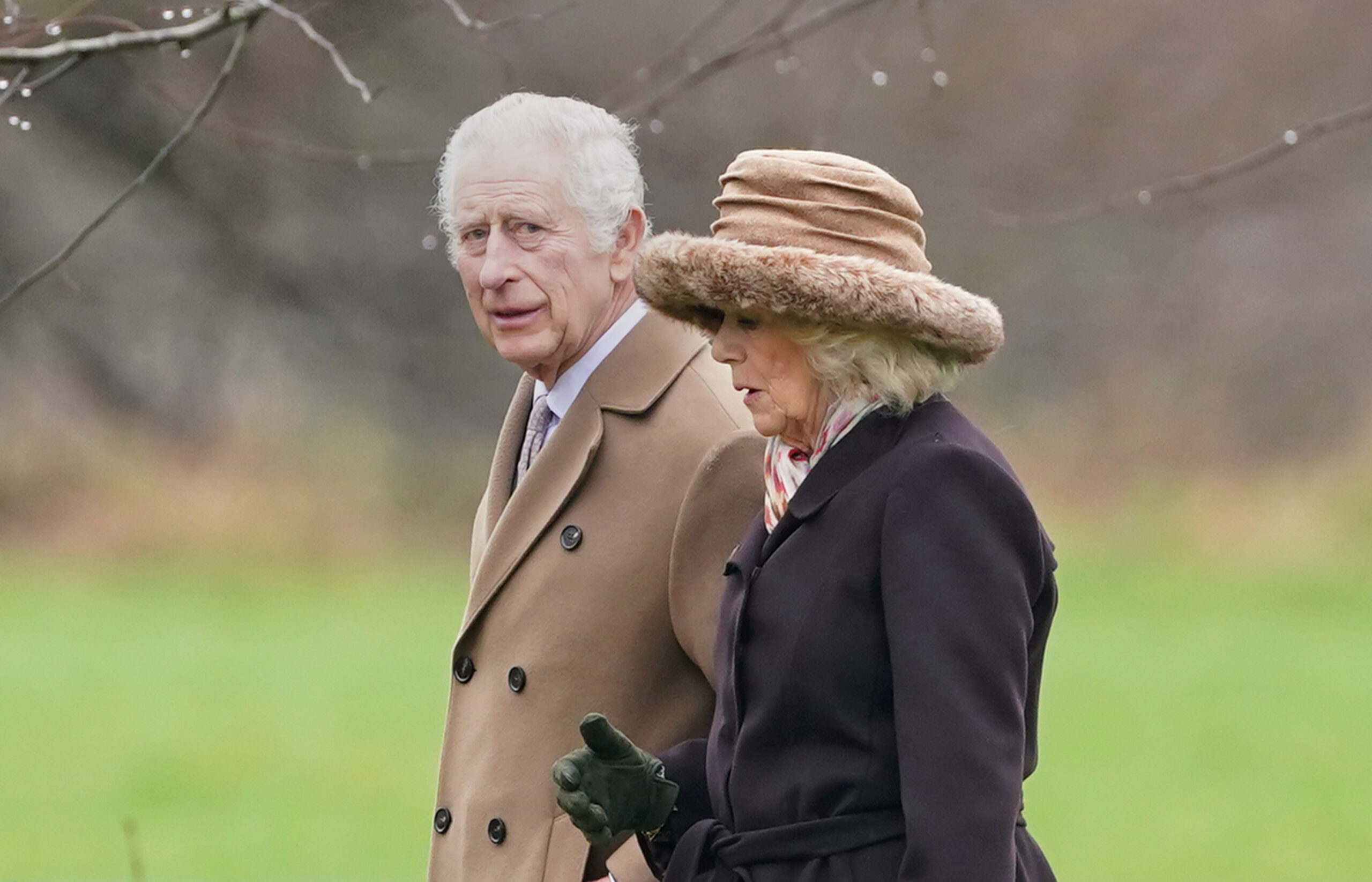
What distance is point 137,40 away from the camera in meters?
2.42

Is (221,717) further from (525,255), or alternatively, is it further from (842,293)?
(842,293)

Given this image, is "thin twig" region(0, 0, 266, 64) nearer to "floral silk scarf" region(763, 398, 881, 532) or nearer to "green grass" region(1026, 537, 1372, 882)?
"floral silk scarf" region(763, 398, 881, 532)

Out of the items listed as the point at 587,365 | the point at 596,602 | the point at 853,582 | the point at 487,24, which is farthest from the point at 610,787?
the point at 487,24

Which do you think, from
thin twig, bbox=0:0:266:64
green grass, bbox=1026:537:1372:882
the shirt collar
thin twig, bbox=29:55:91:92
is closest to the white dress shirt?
the shirt collar

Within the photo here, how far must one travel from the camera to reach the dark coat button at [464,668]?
96.7 inches

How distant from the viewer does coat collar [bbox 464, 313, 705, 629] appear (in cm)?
240

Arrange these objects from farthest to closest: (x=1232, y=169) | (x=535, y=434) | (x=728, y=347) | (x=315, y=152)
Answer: (x=315, y=152) < (x=1232, y=169) < (x=535, y=434) < (x=728, y=347)

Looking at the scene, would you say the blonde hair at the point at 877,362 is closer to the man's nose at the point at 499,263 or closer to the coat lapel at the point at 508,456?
the man's nose at the point at 499,263

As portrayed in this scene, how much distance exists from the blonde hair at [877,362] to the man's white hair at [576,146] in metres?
0.47

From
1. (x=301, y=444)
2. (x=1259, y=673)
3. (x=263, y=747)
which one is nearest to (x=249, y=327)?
(x=301, y=444)

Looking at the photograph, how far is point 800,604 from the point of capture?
197cm

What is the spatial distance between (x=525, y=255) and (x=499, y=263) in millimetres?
33

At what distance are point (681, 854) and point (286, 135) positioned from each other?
11.1 metres

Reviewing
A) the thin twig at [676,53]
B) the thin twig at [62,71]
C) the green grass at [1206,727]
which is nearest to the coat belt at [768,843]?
the thin twig at [676,53]
